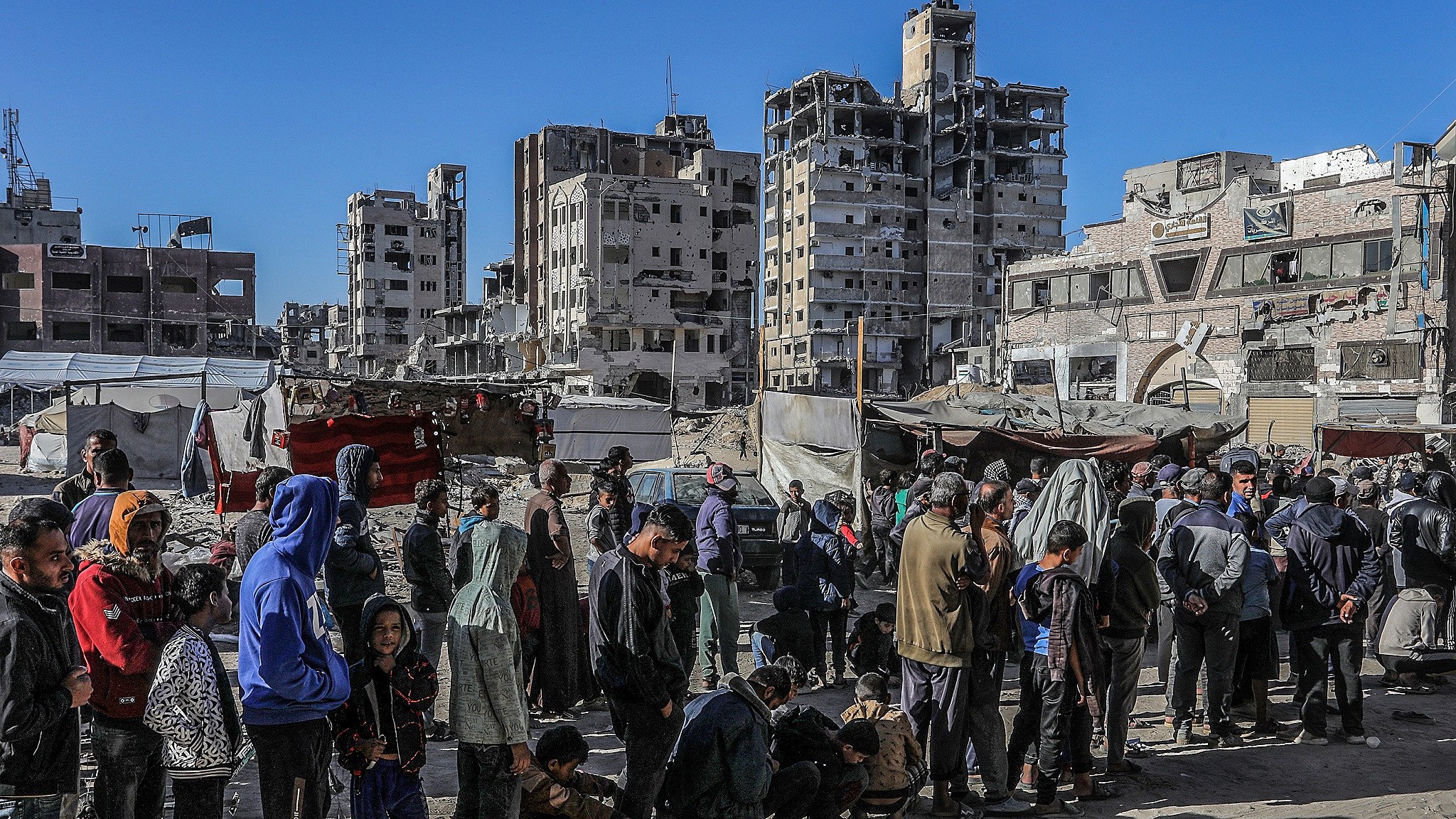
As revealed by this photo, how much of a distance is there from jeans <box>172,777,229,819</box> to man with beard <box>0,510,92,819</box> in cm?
39

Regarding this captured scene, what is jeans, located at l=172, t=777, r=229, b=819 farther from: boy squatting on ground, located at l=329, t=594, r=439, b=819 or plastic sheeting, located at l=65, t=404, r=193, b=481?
plastic sheeting, located at l=65, t=404, r=193, b=481

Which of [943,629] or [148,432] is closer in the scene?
[943,629]

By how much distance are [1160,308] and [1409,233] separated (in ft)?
34.1

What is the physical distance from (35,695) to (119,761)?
643 millimetres

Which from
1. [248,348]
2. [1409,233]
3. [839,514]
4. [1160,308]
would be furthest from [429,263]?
[839,514]

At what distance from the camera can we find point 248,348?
62969 millimetres

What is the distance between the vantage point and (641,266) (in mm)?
71312

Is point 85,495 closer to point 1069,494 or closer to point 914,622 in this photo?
point 914,622

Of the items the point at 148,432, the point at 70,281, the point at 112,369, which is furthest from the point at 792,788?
the point at 70,281

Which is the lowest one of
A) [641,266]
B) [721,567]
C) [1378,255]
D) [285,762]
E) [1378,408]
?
[285,762]

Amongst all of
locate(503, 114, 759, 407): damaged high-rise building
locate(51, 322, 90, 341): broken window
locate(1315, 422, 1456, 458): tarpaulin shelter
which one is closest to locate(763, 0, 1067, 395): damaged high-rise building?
locate(503, 114, 759, 407): damaged high-rise building

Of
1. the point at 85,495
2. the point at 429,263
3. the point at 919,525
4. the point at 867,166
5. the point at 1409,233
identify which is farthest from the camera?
the point at 429,263

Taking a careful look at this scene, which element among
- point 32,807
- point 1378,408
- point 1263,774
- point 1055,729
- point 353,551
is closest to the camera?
point 32,807

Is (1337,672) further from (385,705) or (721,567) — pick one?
(385,705)
